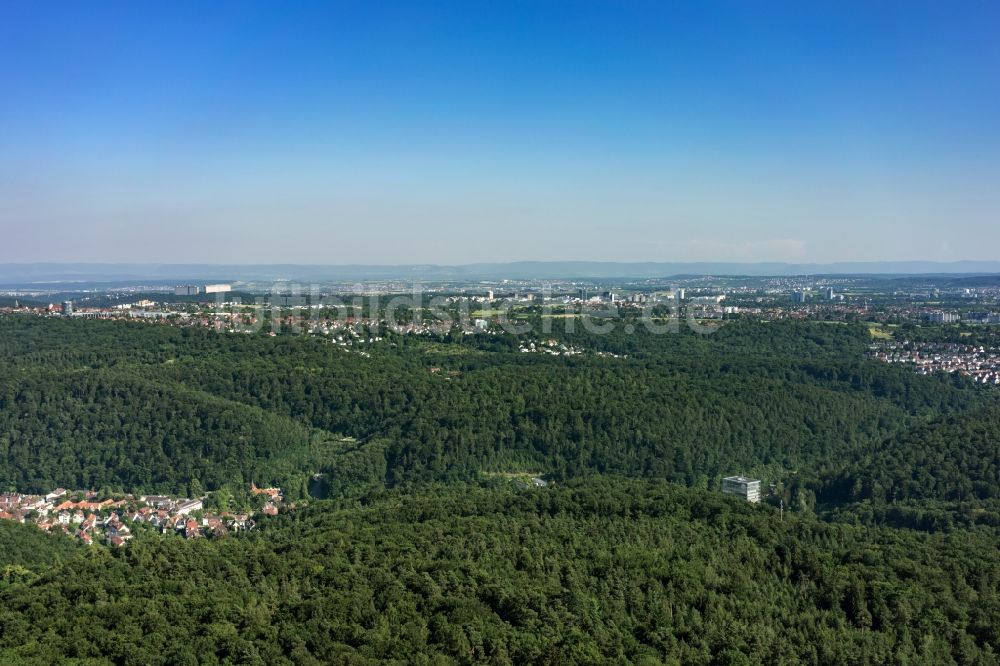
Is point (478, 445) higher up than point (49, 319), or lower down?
lower down

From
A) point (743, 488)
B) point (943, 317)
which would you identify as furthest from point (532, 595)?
point (943, 317)

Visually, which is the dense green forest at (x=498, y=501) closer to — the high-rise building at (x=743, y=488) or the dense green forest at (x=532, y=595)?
the dense green forest at (x=532, y=595)

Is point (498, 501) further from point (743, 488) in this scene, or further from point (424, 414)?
point (424, 414)

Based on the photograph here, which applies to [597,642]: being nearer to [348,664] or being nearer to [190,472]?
[348,664]

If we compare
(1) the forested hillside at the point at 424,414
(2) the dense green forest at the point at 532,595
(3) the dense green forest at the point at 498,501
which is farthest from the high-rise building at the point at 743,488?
(2) the dense green forest at the point at 532,595

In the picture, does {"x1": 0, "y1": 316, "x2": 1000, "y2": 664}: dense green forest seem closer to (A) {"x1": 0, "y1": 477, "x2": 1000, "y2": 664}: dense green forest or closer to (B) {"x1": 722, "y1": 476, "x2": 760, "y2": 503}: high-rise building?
(A) {"x1": 0, "y1": 477, "x2": 1000, "y2": 664}: dense green forest

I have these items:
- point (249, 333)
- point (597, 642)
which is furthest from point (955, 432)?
point (249, 333)

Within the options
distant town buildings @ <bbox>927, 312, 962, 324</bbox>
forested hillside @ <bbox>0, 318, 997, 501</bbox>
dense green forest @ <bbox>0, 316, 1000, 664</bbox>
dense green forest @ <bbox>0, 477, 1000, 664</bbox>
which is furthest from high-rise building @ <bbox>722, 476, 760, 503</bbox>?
distant town buildings @ <bbox>927, 312, 962, 324</bbox>
